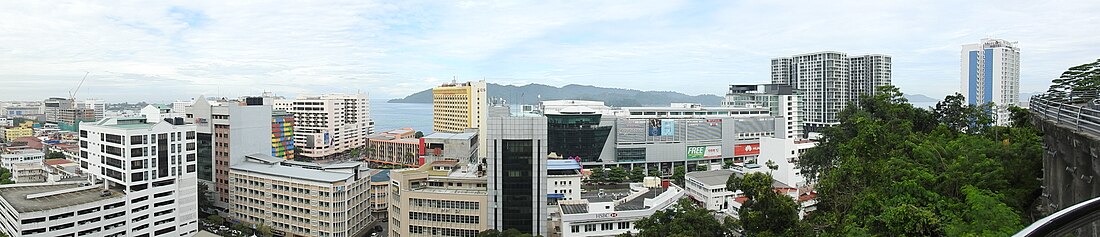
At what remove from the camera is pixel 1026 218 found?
7434mm

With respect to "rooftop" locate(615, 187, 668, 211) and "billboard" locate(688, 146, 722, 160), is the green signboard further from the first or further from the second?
"rooftop" locate(615, 187, 668, 211)

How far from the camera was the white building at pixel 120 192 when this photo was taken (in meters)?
16.9

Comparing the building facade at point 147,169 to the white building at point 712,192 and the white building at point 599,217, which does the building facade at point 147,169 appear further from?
the white building at point 712,192

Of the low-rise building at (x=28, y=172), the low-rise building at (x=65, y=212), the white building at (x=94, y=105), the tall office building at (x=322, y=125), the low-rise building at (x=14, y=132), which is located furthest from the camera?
the white building at (x=94, y=105)

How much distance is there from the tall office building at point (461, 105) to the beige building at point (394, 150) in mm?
4298

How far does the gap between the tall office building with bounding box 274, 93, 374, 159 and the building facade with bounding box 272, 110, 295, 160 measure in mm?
8536

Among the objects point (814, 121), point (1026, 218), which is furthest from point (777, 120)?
point (1026, 218)

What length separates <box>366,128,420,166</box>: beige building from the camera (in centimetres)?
4128

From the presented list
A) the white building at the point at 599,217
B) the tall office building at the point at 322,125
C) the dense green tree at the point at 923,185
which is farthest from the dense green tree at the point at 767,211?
the tall office building at the point at 322,125

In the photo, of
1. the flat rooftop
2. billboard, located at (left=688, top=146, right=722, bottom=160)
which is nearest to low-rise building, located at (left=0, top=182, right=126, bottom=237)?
the flat rooftop

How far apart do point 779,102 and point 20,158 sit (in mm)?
43371

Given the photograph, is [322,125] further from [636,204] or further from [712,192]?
[636,204]

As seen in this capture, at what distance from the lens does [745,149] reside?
39.8 meters

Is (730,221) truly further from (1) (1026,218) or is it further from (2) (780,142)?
(2) (780,142)
